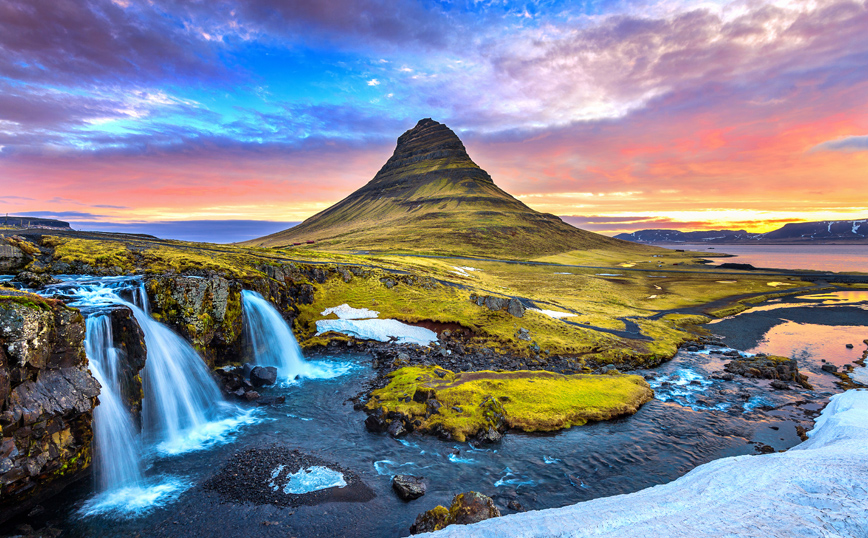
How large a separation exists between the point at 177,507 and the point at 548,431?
21.4 m

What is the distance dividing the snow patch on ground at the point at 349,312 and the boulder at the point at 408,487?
3028 cm

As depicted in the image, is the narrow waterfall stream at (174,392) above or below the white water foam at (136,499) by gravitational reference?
above

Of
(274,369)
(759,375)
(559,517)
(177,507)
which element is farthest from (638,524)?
(759,375)

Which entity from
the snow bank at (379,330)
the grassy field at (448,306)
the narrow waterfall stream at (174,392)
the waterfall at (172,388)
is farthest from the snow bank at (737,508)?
the snow bank at (379,330)

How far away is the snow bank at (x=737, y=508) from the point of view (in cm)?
1138

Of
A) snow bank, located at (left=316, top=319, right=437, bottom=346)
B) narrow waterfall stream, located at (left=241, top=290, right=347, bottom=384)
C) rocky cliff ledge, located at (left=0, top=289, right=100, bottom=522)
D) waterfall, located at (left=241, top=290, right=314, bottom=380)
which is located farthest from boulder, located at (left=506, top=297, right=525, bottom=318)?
rocky cliff ledge, located at (left=0, top=289, right=100, bottom=522)

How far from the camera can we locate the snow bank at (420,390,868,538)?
11383 millimetres

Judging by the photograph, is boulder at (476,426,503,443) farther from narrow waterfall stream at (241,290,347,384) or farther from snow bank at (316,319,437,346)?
snow bank at (316,319,437,346)

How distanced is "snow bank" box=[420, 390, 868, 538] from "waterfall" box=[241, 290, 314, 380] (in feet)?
89.6

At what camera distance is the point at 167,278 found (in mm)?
31234

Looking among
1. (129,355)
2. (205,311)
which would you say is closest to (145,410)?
(129,355)

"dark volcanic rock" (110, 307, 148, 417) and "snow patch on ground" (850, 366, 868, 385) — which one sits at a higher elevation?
"dark volcanic rock" (110, 307, 148, 417)

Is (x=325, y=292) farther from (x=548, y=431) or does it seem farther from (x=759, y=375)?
(x=759, y=375)

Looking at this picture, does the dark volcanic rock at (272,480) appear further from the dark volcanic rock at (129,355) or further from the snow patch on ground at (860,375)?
the snow patch on ground at (860,375)
